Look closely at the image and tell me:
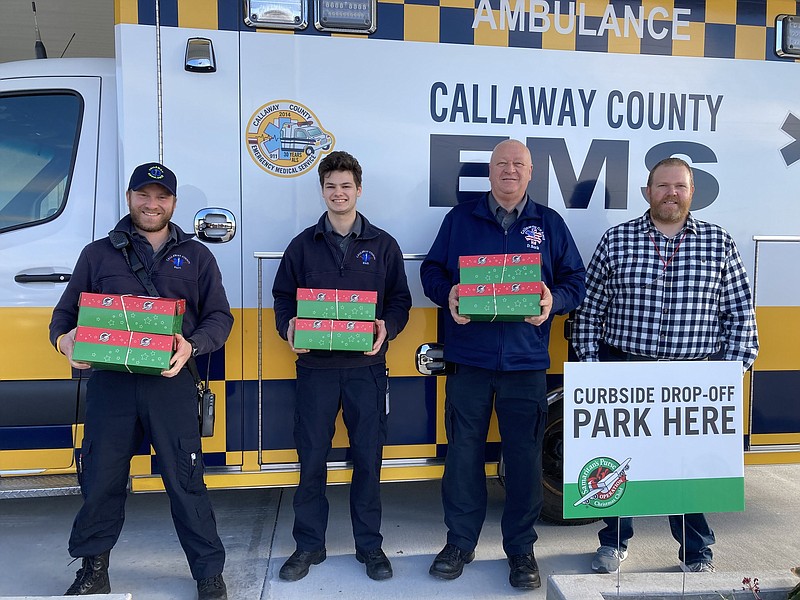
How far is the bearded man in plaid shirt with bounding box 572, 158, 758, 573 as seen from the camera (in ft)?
8.63

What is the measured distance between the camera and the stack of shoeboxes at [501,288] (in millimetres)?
2486

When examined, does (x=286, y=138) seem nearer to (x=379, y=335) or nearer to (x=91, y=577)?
(x=379, y=335)

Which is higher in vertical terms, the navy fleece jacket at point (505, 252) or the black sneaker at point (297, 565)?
the navy fleece jacket at point (505, 252)

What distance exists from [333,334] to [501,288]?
0.68 meters

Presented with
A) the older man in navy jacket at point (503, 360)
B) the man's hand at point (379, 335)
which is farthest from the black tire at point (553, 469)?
the man's hand at point (379, 335)

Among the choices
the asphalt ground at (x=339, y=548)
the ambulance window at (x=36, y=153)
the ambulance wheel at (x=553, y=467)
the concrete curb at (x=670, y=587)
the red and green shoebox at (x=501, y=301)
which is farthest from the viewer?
the ambulance wheel at (x=553, y=467)

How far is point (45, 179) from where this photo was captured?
9.41 feet

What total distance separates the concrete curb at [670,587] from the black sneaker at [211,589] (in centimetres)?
129

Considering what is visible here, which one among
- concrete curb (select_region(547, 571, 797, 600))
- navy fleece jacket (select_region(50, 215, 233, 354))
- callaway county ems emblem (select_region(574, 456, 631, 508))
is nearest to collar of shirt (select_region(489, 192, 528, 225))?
callaway county ems emblem (select_region(574, 456, 631, 508))

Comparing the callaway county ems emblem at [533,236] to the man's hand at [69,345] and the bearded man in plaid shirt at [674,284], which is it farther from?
the man's hand at [69,345]

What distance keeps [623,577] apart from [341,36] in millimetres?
2337

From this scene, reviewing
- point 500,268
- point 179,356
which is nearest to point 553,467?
point 500,268

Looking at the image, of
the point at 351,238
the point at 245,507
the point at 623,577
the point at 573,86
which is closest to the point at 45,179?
the point at 351,238

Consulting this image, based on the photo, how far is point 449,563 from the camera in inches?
109
